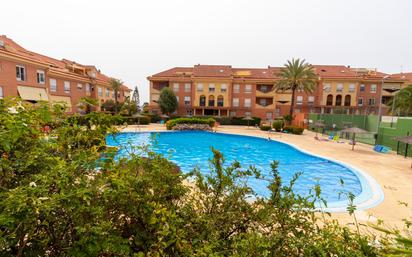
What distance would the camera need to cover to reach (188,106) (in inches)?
1950

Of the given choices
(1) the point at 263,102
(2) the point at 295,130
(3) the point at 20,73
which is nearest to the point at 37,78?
(3) the point at 20,73

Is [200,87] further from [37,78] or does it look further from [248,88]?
[37,78]

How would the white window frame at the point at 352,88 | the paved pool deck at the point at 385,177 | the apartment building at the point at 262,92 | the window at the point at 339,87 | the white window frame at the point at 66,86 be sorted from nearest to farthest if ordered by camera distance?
the paved pool deck at the point at 385,177 < the white window frame at the point at 66,86 < the white window frame at the point at 352,88 < the window at the point at 339,87 < the apartment building at the point at 262,92

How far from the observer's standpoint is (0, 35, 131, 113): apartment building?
25148 millimetres

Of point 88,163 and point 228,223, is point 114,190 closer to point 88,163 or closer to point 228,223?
point 88,163

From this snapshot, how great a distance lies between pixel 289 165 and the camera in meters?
15.9

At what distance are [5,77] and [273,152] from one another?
30.8m

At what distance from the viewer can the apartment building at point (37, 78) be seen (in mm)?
25148

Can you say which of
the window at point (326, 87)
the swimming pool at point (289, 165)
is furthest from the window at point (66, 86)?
the window at point (326, 87)

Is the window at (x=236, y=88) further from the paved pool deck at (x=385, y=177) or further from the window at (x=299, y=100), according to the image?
the paved pool deck at (x=385, y=177)

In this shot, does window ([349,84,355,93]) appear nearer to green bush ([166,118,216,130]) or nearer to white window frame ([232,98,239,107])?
white window frame ([232,98,239,107])

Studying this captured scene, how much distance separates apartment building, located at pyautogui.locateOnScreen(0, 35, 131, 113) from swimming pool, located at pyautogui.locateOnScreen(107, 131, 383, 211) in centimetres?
798

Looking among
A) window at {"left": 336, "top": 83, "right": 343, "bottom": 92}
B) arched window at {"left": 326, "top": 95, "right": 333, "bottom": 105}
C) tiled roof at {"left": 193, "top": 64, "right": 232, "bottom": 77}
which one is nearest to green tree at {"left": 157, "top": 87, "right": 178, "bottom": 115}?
tiled roof at {"left": 193, "top": 64, "right": 232, "bottom": 77}

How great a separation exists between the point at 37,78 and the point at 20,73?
246 cm
